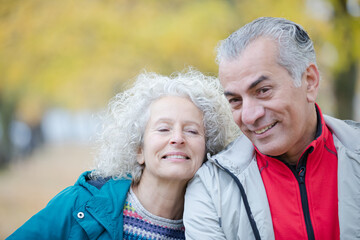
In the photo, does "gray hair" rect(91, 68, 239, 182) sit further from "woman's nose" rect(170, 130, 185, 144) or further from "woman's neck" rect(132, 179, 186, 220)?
"woman's nose" rect(170, 130, 185, 144)

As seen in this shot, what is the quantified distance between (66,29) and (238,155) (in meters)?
3.61

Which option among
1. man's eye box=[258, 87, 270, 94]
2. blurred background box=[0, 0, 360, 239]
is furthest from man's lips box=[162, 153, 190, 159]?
blurred background box=[0, 0, 360, 239]

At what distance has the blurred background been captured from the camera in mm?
4594

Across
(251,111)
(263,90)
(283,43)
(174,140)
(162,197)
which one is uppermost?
(283,43)

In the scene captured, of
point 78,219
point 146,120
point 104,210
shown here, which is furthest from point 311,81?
point 78,219

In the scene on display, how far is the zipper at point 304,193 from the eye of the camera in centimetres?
182

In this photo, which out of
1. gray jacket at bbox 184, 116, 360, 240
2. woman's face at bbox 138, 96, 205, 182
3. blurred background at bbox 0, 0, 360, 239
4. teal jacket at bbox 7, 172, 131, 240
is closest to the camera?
gray jacket at bbox 184, 116, 360, 240

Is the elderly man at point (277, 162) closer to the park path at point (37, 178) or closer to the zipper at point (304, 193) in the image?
the zipper at point (304, 193)

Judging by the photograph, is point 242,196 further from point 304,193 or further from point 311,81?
point 311,81

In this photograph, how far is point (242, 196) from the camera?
1902 millimetres

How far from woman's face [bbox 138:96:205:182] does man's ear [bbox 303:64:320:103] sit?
29.0 inches

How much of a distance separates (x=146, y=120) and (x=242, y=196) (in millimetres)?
895

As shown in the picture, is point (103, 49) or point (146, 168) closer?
point (146, 168)

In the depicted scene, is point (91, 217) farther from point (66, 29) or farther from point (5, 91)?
point (5, 91)
